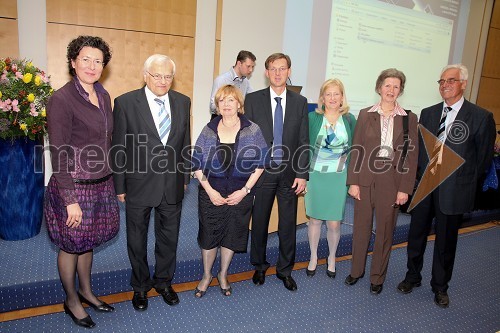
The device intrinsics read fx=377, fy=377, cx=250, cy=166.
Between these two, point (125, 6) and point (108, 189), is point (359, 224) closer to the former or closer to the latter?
point (108, 189)

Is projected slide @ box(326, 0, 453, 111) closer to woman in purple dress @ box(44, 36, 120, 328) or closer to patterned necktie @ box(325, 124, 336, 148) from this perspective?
patterned necktie @ box(325, 124, 336, 148)

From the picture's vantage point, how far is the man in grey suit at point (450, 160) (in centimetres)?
242

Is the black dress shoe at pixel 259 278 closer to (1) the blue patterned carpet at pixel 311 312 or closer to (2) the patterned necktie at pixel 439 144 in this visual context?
(1) the blue patterned carpet at pixel 311 312

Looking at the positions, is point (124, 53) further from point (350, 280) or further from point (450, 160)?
point (450, 160)

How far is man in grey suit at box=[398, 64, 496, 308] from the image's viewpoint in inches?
95.3

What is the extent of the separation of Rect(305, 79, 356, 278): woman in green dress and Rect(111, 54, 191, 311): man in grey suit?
0.93m

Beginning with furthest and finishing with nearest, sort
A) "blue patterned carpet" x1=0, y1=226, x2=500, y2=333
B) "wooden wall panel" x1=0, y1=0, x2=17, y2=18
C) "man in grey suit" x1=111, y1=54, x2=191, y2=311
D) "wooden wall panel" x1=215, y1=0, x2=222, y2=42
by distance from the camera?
"wooden wall panel" x1=215, y1=0, x2=222, y2=42
"wooden wall panel" x1=0, y1=0, x2=17, y2=18
"blue patterned carpet" x1=0, y1=226, x2=500, y2=333
"man in grey suit" x1=111, y1=54, x2=191, y2=311

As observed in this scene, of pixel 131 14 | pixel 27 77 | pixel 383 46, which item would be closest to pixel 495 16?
pixel 383 46

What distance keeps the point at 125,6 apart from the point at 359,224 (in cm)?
332

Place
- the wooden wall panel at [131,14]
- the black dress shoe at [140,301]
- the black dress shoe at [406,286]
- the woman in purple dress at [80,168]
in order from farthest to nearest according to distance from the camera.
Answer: the wooden wall panel at [131,14], the black dress shoe at [406,286], the black dress shoe at [140,301], the woman in purple dress at [80,168]

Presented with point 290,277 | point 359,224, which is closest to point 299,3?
point 359,224

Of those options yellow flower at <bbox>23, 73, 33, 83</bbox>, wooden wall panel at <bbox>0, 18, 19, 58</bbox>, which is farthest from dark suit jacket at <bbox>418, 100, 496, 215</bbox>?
wooden wall panel at <bbox>0, 18, 19, 58</bbox>

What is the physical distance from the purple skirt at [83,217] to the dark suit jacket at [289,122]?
3.15 feet

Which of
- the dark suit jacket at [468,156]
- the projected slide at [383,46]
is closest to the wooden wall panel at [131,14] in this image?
the projected slide at [383,46]
